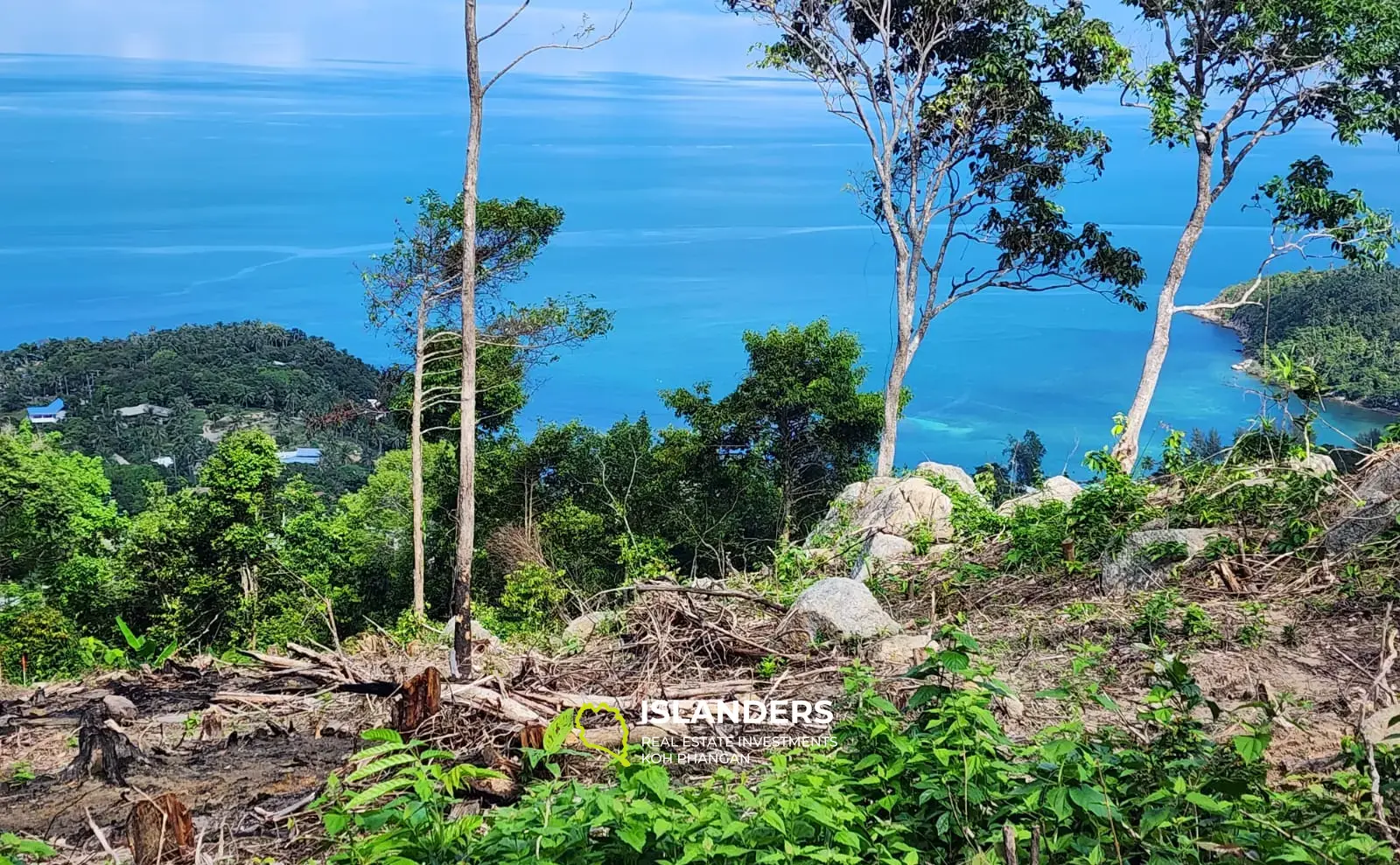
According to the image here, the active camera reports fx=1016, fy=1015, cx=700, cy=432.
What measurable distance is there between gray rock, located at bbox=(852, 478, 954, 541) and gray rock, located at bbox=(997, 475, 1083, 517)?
1.23 ft

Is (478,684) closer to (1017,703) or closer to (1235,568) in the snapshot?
(1017,703)

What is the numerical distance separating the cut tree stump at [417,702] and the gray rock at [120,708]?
3.92 ft

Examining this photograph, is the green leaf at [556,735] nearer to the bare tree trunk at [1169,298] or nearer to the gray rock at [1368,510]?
the gray rock at [1368,510]

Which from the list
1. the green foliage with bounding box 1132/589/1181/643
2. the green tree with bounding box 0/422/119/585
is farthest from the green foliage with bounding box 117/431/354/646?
the green foliage with bounding box 1132/589/1181/643

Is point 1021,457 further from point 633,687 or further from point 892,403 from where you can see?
point 633,687

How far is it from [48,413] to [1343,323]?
129 feet

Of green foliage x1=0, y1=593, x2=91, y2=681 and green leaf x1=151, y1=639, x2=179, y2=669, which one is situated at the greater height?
green leaf x1=151, y1=639, x2=179, y2=669

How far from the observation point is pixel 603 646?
4.52 metres

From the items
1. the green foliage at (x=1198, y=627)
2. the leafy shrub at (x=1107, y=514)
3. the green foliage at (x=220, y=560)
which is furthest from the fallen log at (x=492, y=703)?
the green foliage at (x=220, y=560)

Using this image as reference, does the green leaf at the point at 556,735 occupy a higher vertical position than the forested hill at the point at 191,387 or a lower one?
lower

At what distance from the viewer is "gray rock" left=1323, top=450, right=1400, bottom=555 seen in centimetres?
421

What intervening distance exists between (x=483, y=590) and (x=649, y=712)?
40.5ft

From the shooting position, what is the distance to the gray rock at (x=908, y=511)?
21.7 ft

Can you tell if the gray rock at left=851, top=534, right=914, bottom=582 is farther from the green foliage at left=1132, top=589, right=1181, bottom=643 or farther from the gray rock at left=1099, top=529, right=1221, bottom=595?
the green foliage at left=1132, top=589, right=1181, bottom=643
